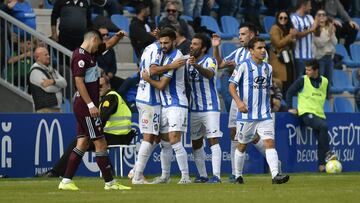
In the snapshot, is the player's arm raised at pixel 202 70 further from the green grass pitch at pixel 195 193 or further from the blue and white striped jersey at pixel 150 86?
the green grass pitch at pixel 195 193

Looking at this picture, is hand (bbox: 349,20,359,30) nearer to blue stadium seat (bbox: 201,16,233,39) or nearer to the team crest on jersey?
blue stadium seat (bbox: 201,16,233,39)

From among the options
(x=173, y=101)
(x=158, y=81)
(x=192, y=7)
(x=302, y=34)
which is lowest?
(x=173, y=101)

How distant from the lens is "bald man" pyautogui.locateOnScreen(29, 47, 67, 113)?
21.2m

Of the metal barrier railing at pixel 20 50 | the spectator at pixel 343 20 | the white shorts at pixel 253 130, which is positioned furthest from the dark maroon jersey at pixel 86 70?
the spectator at pixel 343 20

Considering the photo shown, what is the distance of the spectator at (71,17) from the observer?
22.9 meters

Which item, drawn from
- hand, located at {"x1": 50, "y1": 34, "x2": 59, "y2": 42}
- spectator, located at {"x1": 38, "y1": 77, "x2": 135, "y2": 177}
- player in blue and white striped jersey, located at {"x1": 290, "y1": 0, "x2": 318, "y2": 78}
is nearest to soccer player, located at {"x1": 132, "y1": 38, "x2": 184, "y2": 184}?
spectator, located at {"x1": 38, "y1": 77, "x2": 135, "y2": 177}

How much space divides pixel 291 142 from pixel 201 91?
5557mm

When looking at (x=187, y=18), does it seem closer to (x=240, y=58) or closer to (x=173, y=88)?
(x=240, y=58)

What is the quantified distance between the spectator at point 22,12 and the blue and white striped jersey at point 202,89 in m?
5.85

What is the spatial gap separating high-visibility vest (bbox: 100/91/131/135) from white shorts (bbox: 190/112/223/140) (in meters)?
2.35

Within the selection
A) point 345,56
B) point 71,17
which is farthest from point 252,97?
point 345,56

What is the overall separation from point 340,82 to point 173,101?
11463 millimetres

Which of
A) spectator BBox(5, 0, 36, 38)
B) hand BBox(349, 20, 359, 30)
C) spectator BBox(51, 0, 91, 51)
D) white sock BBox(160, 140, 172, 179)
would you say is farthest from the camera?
hand BBox(349, 20, 359, 30)

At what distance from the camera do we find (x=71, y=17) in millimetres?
22875
